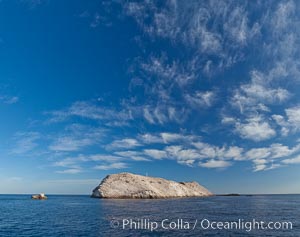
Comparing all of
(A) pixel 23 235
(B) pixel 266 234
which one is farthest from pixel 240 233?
(A) pixel 23 235

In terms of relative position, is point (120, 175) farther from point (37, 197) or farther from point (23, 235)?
point (23, 235)

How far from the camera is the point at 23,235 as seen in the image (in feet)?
133

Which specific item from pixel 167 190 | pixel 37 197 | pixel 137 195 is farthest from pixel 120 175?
pixel 37 197

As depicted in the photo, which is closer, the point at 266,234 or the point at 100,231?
the point at 266,234

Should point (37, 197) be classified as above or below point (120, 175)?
below

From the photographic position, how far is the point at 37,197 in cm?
18738

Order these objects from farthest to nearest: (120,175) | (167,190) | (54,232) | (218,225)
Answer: (167,190) < (120,175) < (218,225) < (54,232)

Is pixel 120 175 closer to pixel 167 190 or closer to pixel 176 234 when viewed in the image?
pixel 167 190

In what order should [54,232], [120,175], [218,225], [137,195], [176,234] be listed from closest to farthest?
[176,234], [54,232], [218,225], [137,195], [120,175]

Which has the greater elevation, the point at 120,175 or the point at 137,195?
the point at 120,175

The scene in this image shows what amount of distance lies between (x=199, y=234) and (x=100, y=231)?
16352 mm

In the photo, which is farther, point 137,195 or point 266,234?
point 137,195

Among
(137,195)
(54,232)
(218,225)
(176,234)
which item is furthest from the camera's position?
(137,195)

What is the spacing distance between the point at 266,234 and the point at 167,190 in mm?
161650
